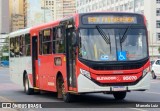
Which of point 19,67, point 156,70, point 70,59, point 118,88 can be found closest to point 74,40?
point 70,59

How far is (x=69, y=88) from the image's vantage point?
54.5ft

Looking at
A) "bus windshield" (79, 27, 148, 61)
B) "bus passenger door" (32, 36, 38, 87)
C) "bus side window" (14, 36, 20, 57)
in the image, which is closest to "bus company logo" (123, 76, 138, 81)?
"bus windshield" (79, 27, 148, 61)

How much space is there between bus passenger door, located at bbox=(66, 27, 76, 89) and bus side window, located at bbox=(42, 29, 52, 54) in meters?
1.90

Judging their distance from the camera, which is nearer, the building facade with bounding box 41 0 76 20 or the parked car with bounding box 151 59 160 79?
the parked car with bounding box 151 59 160 79

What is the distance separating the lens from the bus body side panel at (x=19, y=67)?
2220cm

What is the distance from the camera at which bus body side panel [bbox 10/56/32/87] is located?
72.8 ft

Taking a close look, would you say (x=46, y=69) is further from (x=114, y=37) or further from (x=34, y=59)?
(x=114, y=37)

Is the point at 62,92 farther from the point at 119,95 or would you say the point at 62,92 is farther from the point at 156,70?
the point at 156,70

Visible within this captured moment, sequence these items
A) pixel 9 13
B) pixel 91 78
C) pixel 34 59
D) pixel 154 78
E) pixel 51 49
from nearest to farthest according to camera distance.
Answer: pixel 91 78, pixel 51 49, pixel 34 59, pixel 154 78, pixel 9 13

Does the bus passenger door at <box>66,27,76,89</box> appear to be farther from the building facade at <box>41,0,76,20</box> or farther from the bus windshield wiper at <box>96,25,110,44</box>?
the building facade at <box>41,0,76,20</box>

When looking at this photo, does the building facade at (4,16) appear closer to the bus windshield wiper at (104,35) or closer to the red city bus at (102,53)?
the red city bus at (102,53)

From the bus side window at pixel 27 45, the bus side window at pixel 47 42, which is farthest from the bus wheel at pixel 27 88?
the bus side window at pixel 47 42

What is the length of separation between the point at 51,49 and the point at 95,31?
9.99ft

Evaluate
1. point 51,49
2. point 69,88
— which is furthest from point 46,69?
point 69,88
